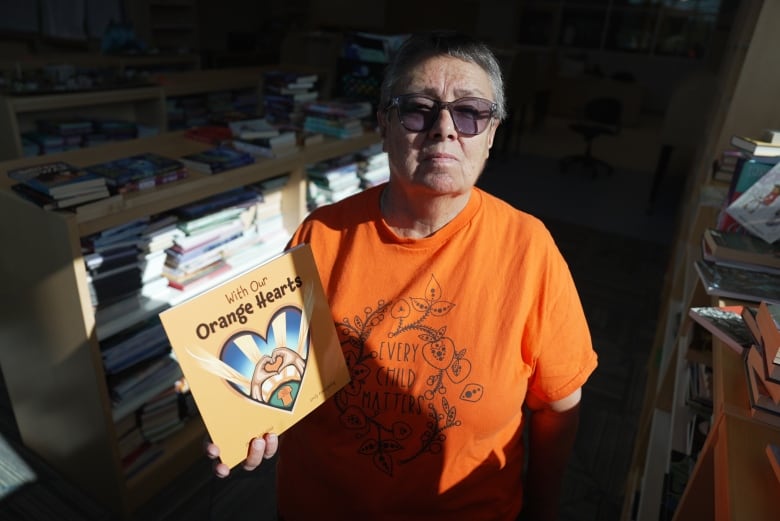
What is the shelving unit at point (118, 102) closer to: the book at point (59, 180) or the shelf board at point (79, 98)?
the shelf board at point (79, 98)

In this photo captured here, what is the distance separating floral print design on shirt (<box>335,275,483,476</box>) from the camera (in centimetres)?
107

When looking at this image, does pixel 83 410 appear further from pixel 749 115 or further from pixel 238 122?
pixel 749 115

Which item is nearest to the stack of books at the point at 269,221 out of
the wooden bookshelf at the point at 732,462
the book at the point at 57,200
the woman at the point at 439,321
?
the book at the point at 57,200

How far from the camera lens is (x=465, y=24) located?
25.8ft

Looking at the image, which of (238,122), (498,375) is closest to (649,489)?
(498,375)

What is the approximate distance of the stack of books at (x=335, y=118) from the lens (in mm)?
2613

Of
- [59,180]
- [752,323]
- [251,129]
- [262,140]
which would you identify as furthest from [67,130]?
[752,323]

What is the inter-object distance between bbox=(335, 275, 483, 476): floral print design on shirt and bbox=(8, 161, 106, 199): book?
0.98 metres

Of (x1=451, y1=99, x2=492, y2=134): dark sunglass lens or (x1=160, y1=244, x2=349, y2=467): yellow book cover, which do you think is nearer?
(x1=160, y1=244, x2=349, y2=467): yellow book cover

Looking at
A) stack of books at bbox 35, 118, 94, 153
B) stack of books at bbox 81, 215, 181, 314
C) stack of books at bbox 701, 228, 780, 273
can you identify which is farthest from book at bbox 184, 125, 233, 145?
stack of books at bbox 701, 228, 780, 273

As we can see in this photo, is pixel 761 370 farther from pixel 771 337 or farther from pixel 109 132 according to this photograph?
pixel 109 132

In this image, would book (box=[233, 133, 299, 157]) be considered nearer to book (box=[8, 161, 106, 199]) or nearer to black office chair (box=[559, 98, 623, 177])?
book (box=[8, 161, 106, 199])

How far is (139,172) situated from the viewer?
178cm

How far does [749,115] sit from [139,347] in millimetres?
2735
